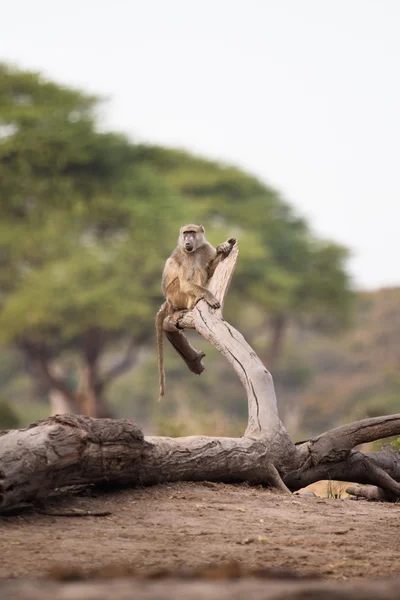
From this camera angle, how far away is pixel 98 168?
87.4 ft

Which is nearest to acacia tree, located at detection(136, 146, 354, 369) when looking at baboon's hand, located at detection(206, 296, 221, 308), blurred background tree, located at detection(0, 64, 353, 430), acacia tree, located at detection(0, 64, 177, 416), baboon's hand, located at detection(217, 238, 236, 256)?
blurred background tree, located at detection(0, 64, 353, 430)

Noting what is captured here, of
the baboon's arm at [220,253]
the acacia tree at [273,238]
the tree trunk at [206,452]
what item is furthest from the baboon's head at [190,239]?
the acacia tree at [273,238]

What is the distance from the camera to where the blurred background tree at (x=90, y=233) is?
83.9 ft

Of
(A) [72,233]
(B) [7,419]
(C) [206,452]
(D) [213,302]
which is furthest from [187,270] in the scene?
(A) [72,233]

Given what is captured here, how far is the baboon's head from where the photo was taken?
7.89m

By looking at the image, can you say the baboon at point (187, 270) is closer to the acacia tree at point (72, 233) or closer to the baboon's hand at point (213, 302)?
the baboon's hand at point (213, 302)

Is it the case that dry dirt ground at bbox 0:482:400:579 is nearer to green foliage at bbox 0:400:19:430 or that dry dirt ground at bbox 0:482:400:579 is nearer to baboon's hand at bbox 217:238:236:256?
baboon's hand at bbox 217:238:236:256

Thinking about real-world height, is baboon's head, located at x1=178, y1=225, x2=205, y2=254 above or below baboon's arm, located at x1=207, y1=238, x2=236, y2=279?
above

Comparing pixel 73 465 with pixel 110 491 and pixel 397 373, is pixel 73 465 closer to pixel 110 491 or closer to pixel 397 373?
pixel 110 491

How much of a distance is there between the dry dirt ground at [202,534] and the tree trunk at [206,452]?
6.1 inches

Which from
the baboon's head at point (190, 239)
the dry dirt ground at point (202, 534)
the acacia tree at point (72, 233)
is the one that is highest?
the acacia tree at point (72, 233)

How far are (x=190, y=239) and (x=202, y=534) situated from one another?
3766 mm

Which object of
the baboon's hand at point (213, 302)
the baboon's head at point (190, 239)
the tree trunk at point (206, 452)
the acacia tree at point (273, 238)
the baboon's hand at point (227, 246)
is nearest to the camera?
the tree trunk at point (206, 452)

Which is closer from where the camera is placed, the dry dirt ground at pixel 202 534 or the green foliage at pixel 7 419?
the dry dirt ground at pixel 202 534
